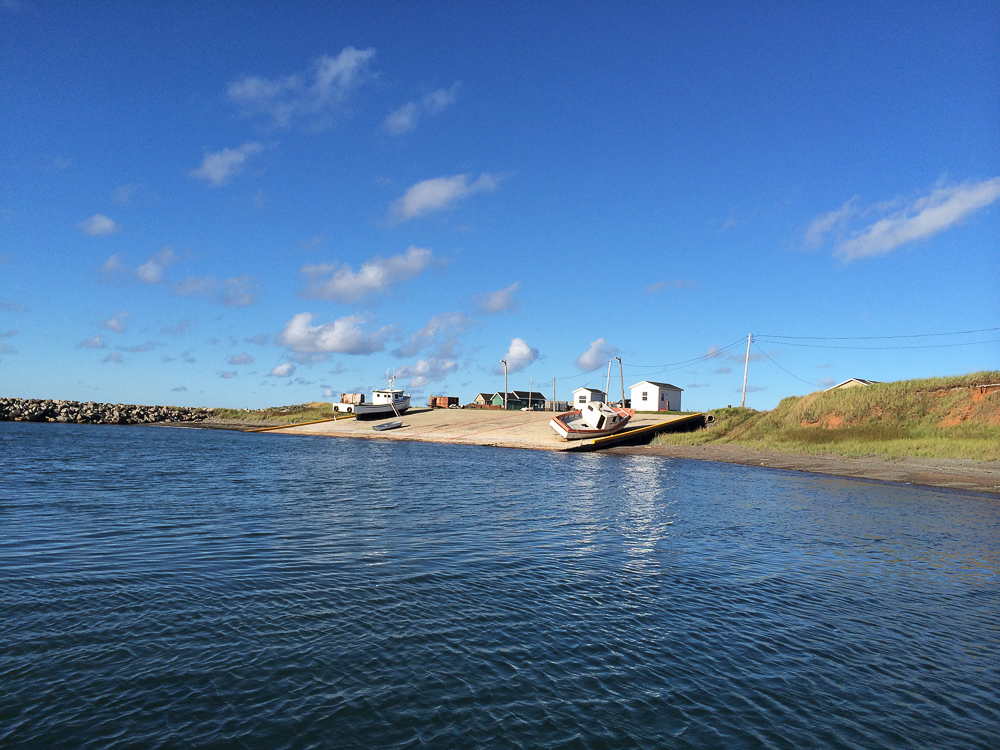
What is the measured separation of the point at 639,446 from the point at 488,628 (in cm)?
5585

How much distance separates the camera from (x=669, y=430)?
221ft

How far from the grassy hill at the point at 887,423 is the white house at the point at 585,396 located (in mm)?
37465

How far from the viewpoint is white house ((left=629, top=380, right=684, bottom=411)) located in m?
91.1

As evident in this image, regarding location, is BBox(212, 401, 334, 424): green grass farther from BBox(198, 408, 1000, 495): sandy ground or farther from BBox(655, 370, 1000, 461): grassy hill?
BBox(655, 370, 1000, 461): grassy hill

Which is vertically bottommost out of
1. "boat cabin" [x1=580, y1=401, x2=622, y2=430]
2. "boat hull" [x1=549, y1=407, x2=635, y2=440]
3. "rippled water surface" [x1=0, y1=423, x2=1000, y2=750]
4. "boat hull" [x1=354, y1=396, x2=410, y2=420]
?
"rippled water surface" [x1=0, y1=423, x2=1000, y2=750]

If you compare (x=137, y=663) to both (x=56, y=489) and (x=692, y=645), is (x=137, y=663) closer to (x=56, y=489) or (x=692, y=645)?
(x=692, y=645)

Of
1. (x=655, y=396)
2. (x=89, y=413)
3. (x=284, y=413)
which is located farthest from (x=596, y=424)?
(x=89, y=413)

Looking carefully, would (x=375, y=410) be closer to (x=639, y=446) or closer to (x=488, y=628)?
(x=639, y=446)

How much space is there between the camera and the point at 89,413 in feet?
400

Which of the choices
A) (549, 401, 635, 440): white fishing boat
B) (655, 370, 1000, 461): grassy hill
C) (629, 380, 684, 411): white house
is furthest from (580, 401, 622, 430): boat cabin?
(629, 380, 684, 411): white house

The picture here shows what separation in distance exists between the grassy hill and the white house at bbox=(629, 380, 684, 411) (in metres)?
26.3

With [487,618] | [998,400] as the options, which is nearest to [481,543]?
[487,618]

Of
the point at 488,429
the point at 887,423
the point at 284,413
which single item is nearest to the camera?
the point at 887,423

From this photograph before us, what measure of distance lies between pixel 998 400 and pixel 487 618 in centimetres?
5185
